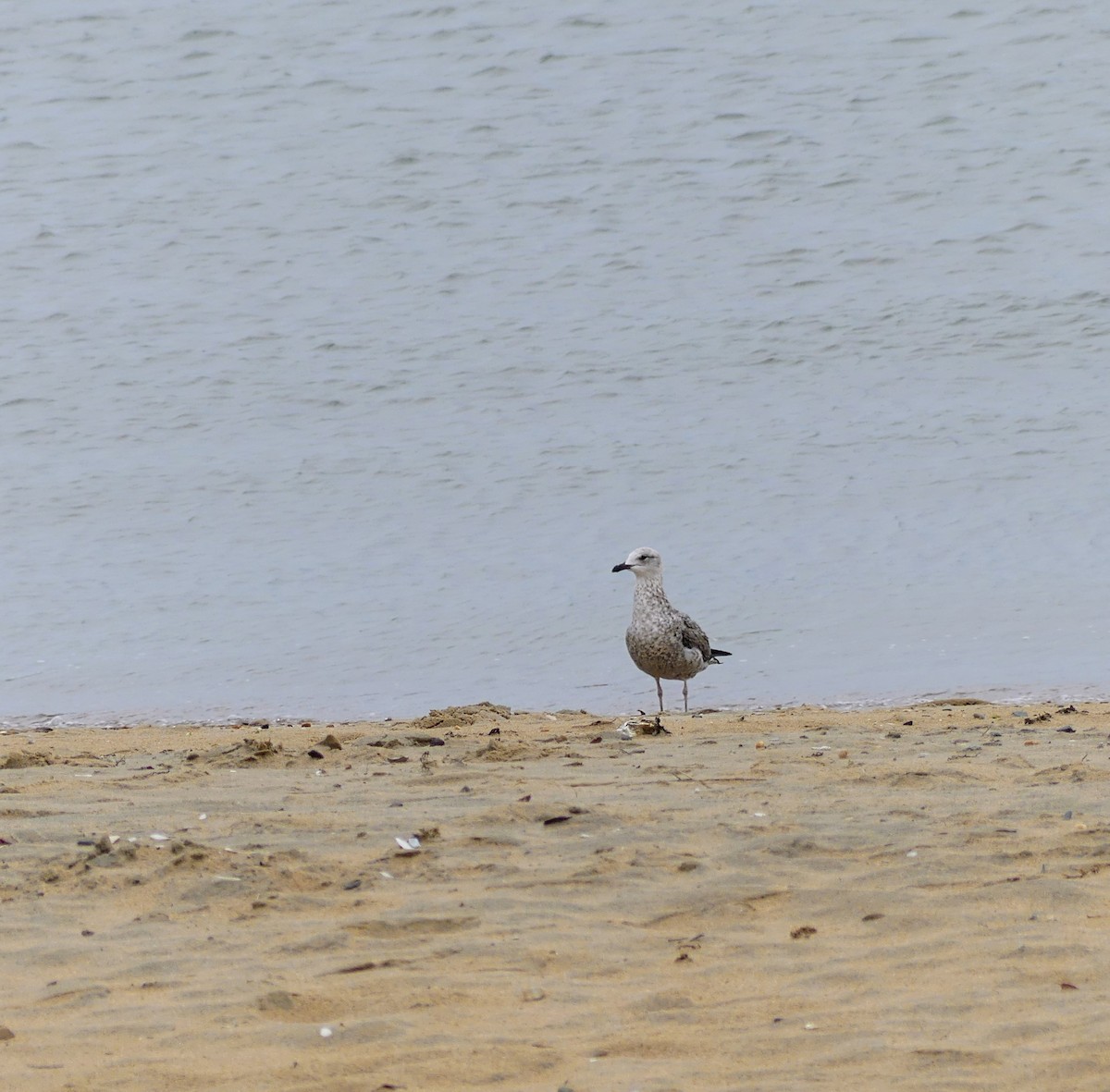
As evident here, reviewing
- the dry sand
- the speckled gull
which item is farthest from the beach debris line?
the speckled gull

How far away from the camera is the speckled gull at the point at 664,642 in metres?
8.99

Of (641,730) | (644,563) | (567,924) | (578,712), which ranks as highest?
(567,924)

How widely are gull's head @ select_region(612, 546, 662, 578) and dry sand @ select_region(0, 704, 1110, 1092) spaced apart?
3.59 metres

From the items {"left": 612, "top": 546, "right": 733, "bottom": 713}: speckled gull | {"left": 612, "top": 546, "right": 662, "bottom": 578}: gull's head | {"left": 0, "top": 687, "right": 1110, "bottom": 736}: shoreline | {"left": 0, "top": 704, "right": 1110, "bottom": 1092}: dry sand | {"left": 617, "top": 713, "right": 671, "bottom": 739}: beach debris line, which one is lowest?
{"left": 0, "top": 687, "right": 1110, "bottom": 736}: shoreline

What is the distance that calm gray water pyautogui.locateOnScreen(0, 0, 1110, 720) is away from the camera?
10.6m

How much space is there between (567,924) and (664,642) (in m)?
4.96

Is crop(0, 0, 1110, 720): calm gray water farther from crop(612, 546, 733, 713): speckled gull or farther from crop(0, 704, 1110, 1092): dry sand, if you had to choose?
crop(0, 704, 1110, 1092): dry sand

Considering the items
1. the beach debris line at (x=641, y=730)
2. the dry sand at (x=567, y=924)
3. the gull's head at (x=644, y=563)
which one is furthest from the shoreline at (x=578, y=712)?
the dry sand at (x=567, y=924)

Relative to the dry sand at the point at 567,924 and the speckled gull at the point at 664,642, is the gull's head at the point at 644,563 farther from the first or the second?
the dry sand at the point at 567,924

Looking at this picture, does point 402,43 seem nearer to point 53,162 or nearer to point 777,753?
point 53,162

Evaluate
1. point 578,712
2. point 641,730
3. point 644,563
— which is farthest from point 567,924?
point 644,563

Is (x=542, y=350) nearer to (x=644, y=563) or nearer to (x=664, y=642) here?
(x=644, y=563)

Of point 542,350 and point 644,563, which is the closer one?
point 644,563

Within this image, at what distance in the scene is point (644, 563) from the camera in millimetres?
9727
